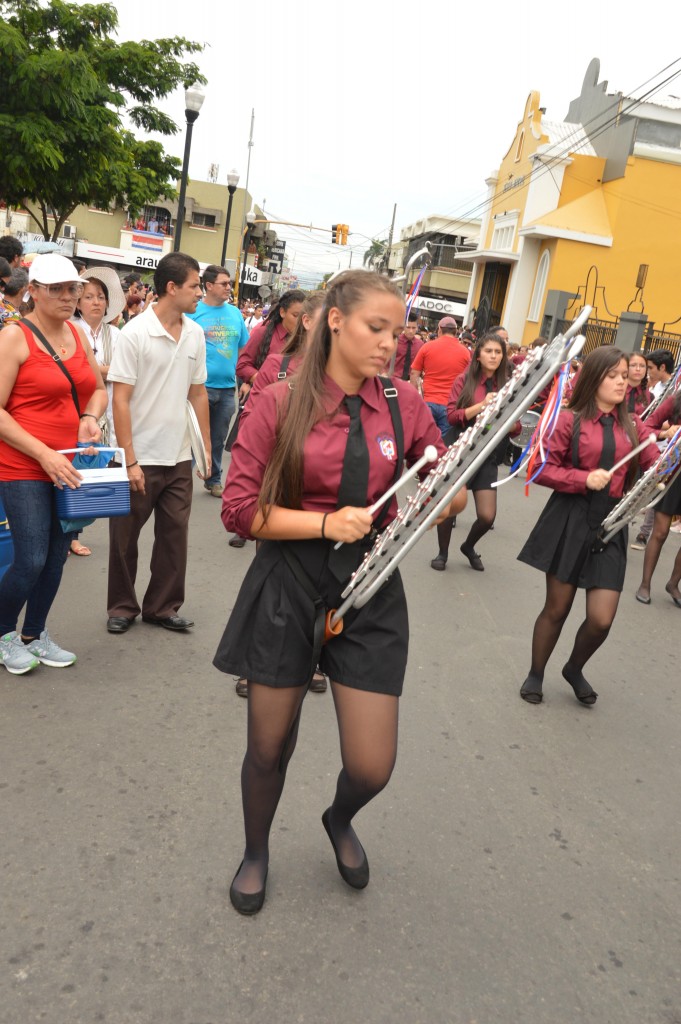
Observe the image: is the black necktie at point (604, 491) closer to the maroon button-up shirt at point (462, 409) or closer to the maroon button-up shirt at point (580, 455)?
the maroon button-up shirt at point (580, 455)

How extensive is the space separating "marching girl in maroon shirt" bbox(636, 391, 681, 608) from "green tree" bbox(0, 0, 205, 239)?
11.7 m

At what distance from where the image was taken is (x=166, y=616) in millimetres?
5598

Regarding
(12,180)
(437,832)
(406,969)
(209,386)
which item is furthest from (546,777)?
(12,180)

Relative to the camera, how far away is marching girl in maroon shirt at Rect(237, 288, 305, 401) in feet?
23.3

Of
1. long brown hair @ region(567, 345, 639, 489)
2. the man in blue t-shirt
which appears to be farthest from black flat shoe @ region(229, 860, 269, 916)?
the man in blue t-shirt

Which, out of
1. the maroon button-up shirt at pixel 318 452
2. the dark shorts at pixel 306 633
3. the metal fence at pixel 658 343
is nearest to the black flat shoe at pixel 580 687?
the dark shorts at pixel 306 633

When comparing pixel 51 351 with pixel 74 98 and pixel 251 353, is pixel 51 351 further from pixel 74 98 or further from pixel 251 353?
pixel 74 98

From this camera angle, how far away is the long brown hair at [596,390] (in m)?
4.90

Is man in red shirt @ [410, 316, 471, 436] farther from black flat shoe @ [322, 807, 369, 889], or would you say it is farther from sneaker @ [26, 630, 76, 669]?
black flat shoe @ [322, 807, 369, 889]

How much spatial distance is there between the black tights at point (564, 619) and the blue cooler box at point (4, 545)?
293 centimetres

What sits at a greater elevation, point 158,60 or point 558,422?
point 158,60

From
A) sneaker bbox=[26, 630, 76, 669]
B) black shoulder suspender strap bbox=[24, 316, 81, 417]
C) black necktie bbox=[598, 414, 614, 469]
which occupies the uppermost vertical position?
black shoulder suspender strap bbox=[24, 316, 81, 417]

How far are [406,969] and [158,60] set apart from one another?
62.5 feet

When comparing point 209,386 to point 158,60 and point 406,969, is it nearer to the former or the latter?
point 406,969
